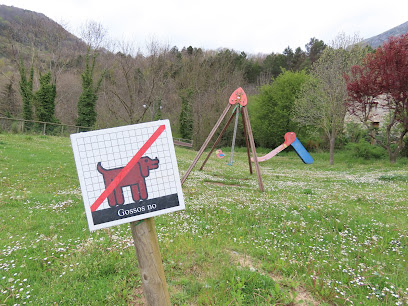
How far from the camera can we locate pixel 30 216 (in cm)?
516

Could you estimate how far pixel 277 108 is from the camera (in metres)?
31.3

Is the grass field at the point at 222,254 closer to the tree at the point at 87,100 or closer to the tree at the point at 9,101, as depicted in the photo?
the tree at the point at 87,100

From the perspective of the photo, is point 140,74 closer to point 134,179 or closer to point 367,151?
point 367,151

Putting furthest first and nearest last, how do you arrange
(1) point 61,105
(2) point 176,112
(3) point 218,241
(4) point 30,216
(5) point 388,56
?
(2) point 176,112, (1) point 61,105, (5) point 388,56, (4) point 30,216, (3) point 218,241

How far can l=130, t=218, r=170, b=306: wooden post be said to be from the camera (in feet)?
6.24

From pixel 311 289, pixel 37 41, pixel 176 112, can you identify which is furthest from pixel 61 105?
pixel 311 289

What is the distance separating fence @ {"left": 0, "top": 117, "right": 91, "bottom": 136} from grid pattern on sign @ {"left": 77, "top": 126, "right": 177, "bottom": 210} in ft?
83.4

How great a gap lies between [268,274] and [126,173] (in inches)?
106

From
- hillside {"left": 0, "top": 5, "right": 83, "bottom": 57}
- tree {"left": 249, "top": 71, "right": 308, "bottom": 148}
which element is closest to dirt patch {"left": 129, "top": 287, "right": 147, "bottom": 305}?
tree {"left": 249, "top": 71, "right": 308, "bottom": 148}

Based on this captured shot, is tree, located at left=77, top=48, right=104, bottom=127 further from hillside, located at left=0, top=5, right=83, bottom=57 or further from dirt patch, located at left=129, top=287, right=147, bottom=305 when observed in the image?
dirt patch, located at left=129, top=287, right=147, bottom=305

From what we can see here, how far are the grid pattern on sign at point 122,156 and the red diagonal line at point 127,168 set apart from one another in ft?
0.07

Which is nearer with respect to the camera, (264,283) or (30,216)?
(264,283)

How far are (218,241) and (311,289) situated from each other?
65.7 inches

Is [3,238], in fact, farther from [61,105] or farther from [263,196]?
[61,105]
